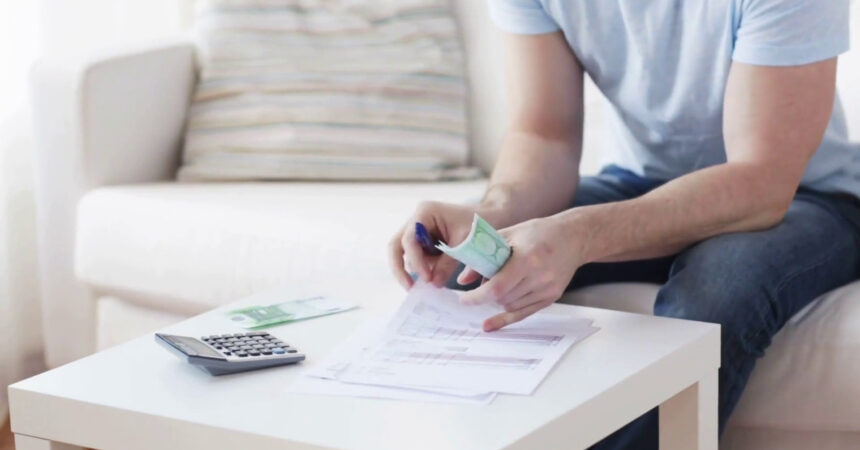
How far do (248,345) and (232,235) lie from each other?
0.76m

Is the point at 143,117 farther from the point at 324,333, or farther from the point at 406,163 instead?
the point at 324,333

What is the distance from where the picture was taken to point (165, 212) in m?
2.04

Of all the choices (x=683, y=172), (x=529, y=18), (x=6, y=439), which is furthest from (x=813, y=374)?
(x=6, y=439)

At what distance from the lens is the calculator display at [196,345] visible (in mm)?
1157

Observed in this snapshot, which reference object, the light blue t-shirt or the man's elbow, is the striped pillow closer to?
the light blue t-shirt

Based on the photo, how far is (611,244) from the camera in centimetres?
135

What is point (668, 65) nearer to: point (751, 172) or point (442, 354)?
point (751, 172)

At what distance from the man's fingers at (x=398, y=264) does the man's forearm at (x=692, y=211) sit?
195mm

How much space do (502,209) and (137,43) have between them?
1029mm

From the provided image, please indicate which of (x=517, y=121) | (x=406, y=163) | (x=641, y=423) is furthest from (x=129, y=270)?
(x=641, y=423)

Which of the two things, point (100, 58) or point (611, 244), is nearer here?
point (611, 244)

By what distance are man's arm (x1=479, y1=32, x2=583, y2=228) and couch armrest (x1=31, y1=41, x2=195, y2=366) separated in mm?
809

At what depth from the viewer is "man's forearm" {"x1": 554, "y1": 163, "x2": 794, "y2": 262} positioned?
1365mm

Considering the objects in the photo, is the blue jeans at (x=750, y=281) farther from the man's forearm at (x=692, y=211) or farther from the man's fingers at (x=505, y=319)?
the man's fingers at (x=505, y=319)
